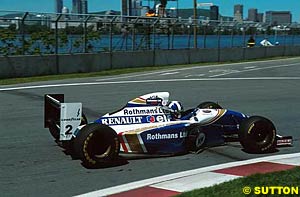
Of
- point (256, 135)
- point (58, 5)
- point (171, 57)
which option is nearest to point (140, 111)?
point (256, 135)

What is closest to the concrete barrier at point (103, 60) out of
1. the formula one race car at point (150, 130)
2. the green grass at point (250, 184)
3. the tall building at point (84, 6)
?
the tall building at point (84, 6)

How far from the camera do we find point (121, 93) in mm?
15195

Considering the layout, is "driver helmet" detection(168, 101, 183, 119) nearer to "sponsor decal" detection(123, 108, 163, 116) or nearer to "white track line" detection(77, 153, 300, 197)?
"sponsor decal" detection(123, 108, 163, 116)

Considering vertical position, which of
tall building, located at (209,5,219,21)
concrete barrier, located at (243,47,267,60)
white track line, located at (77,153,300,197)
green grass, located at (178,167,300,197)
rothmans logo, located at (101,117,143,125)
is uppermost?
tall building, located at (209,5,219,21)

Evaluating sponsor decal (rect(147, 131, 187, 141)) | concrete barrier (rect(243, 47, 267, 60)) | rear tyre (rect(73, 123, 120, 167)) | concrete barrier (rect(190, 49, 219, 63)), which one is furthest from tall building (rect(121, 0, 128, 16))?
rear tyre (rect(73, 123, 120, 167))

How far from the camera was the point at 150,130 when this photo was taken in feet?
23.1

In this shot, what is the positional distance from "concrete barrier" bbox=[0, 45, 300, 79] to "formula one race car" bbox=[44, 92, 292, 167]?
1382 cm

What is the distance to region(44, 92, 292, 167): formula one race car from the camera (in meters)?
6.64

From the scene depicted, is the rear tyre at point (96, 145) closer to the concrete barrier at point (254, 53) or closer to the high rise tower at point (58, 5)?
the high rise tower at point (58, 5)

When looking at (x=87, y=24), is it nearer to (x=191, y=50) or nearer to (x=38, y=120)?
(x=191, y=50)

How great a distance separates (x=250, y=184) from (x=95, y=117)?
5.60 meters

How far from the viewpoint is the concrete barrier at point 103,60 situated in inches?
830

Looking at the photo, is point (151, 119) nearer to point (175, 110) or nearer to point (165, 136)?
point (165, 136)

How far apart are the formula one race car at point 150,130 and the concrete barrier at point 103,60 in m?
13.8
